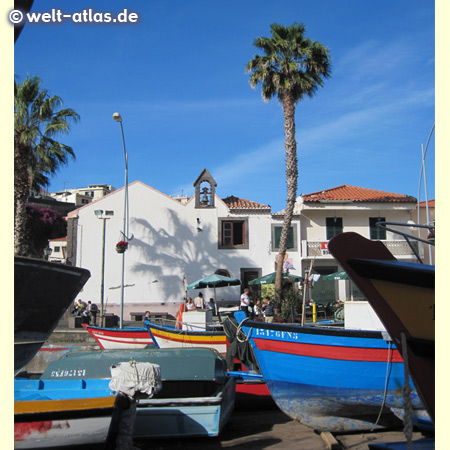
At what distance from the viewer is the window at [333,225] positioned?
107ft

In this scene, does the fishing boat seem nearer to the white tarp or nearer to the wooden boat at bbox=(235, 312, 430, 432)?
the wooden boat at bbox=(235, 312, 430, 432)

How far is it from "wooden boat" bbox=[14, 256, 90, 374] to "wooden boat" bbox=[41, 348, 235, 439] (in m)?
2.83

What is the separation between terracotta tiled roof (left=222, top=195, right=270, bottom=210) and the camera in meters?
30.8

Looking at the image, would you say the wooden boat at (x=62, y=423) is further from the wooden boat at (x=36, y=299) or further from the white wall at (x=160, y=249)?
the white wall at (x=160, y=249)

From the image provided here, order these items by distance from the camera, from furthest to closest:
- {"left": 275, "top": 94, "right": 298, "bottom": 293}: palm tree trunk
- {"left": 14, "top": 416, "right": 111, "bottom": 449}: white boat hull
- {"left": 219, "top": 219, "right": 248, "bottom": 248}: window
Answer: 1. {"left": 219, "top": 219, "right": 248, "bottom": 248}: window
2. {"left": 275, "top": 94, "right": 298, "bottom": 293}: palm tree trunk
3. {"left": 14, "top": 416, "right": 111, "bottom": 449}: white boat hull

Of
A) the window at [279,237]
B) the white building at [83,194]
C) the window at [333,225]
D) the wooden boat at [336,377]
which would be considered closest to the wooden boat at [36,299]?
the wooden boat at [336,377]

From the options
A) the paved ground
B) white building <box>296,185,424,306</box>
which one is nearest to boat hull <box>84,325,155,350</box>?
the paved ground

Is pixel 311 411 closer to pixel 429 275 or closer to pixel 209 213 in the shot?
pixel 429 275

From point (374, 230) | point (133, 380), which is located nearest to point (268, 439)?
point (133, 380)

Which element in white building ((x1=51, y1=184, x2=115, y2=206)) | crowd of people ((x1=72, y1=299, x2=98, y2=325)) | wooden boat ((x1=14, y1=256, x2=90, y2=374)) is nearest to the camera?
wooden boat ((x1=14, y1=256, x2=90, y2=374))

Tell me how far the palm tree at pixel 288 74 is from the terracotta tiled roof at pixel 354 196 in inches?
330

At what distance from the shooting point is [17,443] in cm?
635

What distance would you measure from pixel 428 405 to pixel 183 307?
47.6 feet

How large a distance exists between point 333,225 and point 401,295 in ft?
90.7
